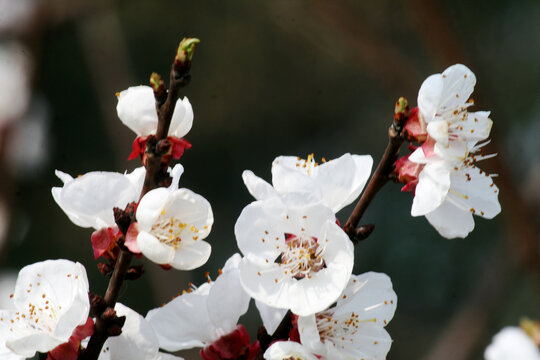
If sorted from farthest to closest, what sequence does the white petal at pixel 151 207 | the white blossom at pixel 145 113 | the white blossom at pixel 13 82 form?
the white blossom at pixel 13 82
the white blossom at pixel 145 113
the white petal at pixel 151 207

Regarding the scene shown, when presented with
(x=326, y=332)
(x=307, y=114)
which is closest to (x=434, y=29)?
(x=326, y=332)

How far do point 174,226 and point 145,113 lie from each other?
0.13 meters

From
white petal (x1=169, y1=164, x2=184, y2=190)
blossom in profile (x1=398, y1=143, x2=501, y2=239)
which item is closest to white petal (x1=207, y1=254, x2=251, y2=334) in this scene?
white petal (x1=169, y1=164, x2=184, y2=190)

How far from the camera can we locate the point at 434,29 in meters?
1.88

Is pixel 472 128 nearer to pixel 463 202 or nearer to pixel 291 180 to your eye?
pixel 463 202

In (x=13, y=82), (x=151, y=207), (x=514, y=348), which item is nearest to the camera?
(x=514, y=348)

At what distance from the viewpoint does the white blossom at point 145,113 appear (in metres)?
0.71

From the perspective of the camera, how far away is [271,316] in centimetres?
73

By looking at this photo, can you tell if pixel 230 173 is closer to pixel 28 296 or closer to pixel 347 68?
pixel 347 68

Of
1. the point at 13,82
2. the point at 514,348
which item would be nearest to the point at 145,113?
the point at 514,348

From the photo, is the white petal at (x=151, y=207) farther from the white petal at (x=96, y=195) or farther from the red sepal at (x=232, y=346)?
the red sepal at (x=232, y=346)

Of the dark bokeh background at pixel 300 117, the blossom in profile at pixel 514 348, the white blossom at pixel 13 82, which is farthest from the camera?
the dark bokeh background at pixel 300 117

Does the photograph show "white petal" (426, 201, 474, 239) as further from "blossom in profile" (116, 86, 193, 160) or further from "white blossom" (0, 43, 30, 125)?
"white blossom" (0, 43, 30, 125)

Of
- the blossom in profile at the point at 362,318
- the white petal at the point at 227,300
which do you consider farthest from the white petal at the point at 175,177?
the blossom in profile at the point at 362,318
